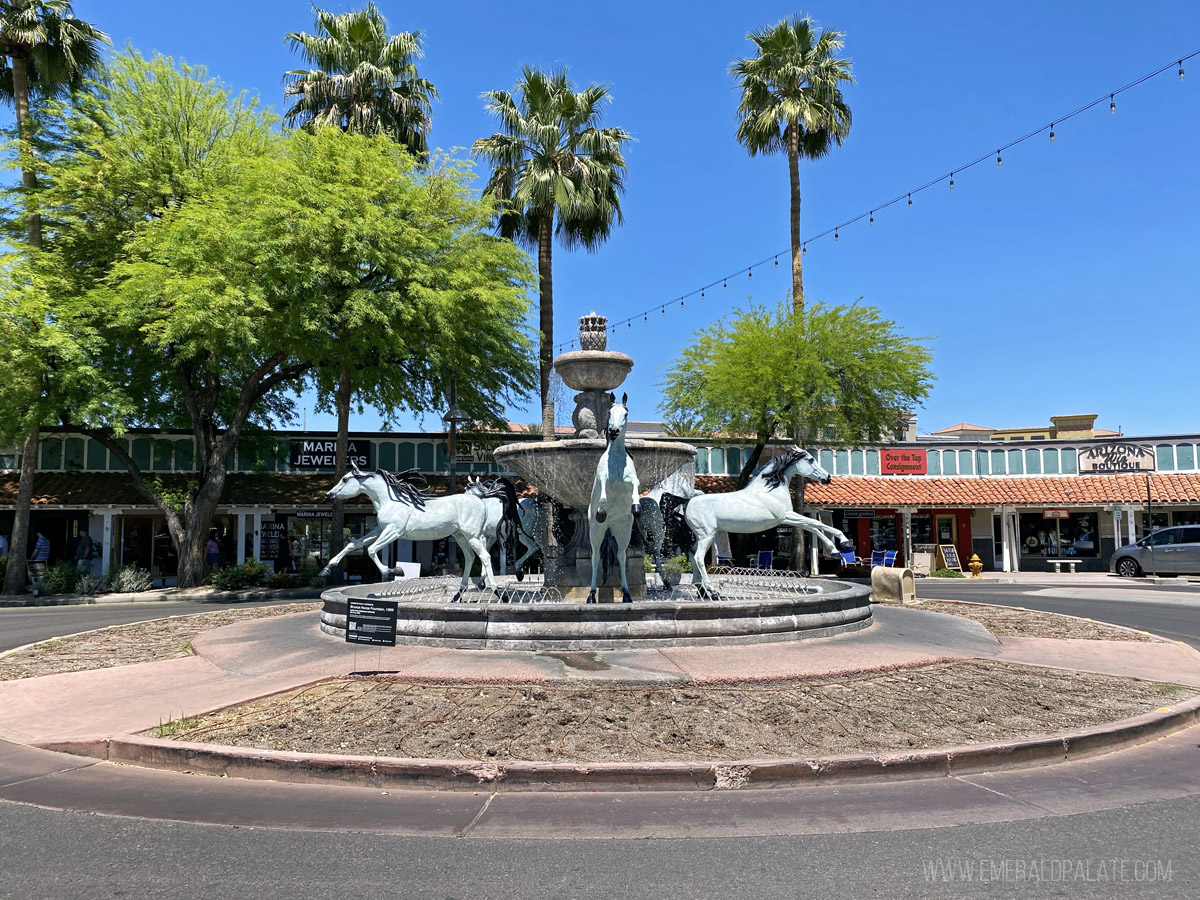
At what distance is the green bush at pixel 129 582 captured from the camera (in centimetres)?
2461

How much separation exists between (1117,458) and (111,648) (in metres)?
38.7

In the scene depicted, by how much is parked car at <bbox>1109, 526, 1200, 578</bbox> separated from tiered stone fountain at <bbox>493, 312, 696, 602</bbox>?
24.8 metres

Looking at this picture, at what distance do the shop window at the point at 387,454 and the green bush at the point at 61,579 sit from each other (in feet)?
39.2

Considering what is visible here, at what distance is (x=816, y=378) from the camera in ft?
91.5

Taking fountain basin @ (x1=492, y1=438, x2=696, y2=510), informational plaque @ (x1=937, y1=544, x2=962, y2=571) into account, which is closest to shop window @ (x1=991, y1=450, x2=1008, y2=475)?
informational plaque @ (x1=937, y1=544, x2=962, y2=571)

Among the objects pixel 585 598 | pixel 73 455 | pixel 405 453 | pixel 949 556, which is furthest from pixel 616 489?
pixel 73 455

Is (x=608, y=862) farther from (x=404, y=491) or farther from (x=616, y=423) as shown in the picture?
(x=404, y=491)

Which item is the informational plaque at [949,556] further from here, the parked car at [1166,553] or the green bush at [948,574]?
the parked car at [1166,553]

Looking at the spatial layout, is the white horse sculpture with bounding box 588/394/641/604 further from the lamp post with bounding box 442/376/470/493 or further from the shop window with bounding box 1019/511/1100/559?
the shop window with bounding box 1019/511/1100/559

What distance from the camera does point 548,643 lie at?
31.9ft

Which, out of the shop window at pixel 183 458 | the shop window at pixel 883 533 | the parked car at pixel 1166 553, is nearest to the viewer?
the parked car at pixel 1166 553

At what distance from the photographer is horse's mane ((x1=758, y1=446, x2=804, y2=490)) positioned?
12430mm

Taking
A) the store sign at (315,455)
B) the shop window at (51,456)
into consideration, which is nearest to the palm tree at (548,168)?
the store sign at (315,455)

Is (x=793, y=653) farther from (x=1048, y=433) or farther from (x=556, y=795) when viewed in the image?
(x=1048, y=433)
